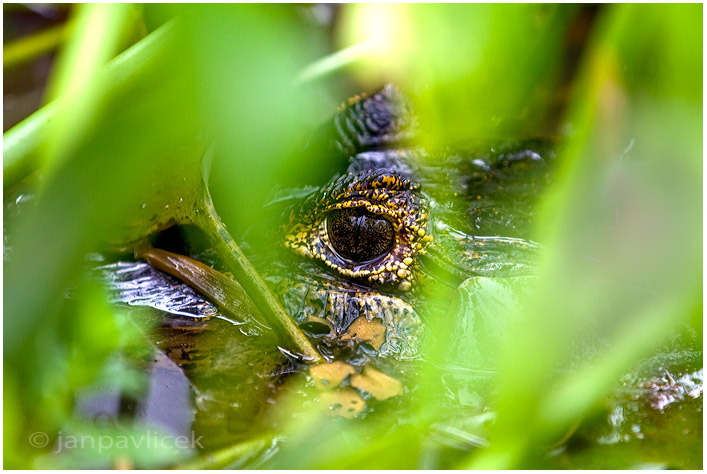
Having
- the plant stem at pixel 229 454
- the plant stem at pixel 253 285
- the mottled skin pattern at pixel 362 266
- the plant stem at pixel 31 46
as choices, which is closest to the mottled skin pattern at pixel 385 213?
the mottled skin pattern at pixel 362 266

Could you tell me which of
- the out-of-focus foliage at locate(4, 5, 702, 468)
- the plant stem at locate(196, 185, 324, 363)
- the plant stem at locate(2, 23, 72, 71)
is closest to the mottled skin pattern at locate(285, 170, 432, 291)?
the out-of-focus foliage at locate(4, 5, 702, 468)

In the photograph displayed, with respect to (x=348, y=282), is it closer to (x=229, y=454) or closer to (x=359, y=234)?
(x=359, y=234)

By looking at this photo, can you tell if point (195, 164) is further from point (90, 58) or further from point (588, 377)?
point (588, 377)

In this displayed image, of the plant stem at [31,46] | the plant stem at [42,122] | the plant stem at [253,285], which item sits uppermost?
the plant stem at [31,46]

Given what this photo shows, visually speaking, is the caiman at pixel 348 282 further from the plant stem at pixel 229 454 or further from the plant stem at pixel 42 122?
the plant stem at pixel 42 122

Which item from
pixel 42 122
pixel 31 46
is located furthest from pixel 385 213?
pixel 31 46

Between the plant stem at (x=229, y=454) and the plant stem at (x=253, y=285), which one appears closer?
the plant stem at (x=229, y=454)
